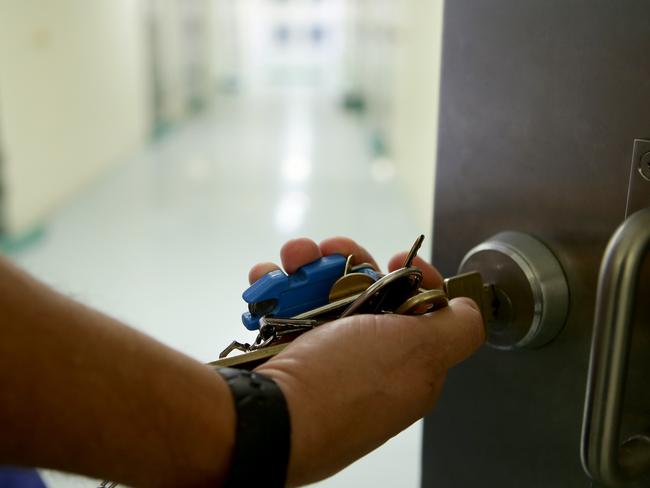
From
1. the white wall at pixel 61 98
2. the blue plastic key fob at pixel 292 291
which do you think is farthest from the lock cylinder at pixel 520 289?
the white wall at pixel 61 98

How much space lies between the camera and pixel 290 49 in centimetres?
1169

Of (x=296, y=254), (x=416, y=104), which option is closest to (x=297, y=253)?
(x=296, y=254)

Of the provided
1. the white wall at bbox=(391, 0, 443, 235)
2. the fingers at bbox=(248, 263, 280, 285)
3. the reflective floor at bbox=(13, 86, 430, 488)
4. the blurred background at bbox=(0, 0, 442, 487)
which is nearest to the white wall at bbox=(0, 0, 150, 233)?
the blurred background at bbox=(0, 0, 442, 487)

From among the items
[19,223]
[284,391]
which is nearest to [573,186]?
[284,391]

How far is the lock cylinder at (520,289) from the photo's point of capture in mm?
462

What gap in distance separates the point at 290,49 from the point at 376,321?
1186 centimetres

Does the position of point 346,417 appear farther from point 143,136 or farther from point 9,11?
point 143,136

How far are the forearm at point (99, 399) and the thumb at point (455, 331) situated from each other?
0.14 m

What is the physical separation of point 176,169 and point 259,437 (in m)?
3.82

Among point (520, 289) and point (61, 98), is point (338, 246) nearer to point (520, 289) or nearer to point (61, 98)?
point (520, 289)

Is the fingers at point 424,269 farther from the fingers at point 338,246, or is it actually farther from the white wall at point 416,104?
the white wall at point 416,104

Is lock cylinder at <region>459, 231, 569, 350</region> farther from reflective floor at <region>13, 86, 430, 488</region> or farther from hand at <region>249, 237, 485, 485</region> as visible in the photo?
reflective floor at <region>13, 86, 430, 488</region>

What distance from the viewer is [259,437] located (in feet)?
1.06

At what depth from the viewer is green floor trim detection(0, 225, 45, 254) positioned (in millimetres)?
2400
